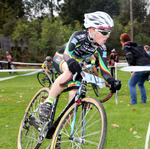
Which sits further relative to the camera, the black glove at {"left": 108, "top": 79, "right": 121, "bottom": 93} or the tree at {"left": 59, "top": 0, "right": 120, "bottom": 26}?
the tree at {"left": 59, "top": 0, "right": 120, "bottom": 26}

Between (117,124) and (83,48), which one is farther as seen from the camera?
(117,124)

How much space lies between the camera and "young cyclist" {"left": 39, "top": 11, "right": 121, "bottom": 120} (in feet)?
9.73

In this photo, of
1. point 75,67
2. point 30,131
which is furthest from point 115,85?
point 30,131

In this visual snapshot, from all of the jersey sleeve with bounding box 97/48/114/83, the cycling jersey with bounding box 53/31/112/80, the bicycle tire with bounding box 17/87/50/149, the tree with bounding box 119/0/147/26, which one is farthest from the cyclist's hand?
the tree with bounding box 119/0/147/26

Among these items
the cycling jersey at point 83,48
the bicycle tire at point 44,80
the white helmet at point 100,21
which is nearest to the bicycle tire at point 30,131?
the cycling jersey at point 83,48

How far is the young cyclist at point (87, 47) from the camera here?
9.73ft

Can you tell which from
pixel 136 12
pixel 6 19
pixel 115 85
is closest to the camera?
pixel 115 85

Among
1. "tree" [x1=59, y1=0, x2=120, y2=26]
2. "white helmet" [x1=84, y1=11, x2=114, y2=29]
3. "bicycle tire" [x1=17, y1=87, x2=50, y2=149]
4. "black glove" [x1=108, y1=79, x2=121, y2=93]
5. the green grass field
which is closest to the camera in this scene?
"black glove" [x1=108, y1=79, x2=121, y2=93]


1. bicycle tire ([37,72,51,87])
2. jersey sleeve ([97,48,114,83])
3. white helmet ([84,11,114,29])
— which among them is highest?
white helmet ([84,11,114,29])

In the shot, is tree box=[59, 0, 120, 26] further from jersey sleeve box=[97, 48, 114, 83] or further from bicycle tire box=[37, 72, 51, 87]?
jersey sleeve box=[97, 48, 114, 83]

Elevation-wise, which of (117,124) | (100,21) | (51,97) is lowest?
(117,124)

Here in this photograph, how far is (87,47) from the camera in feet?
10.8

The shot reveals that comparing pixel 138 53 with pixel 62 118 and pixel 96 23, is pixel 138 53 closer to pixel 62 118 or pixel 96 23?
pixel 96 23

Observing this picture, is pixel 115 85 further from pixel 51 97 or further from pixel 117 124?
pixel 117 124
